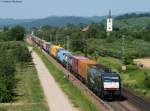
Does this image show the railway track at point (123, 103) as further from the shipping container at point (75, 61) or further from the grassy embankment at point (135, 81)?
the shipping container at point (75, 61)

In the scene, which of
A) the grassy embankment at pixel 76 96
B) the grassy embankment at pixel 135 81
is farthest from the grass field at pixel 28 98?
the grassy embankment at pixel 135 81

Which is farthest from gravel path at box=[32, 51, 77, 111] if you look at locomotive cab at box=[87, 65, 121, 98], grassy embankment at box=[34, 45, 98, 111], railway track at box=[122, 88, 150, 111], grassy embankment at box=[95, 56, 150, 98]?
grassy embankment at box=[95, 56, 150, 98]

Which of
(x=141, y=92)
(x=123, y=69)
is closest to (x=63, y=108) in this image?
(x=141, y=92)

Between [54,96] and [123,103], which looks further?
[54,96]

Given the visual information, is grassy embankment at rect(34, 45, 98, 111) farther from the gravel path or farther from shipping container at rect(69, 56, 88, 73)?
shipping container at rect(69, 56, 88, 73)

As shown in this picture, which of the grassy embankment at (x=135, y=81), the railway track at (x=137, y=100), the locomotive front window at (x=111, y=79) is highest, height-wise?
the locomotive front window at (x=111, y=79)

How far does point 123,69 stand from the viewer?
275ft

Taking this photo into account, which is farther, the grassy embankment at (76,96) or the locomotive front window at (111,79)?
the locomotive front window at (111,79)

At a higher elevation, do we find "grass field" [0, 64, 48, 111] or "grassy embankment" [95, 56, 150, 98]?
"grass field" [0, 64, 48, 111]

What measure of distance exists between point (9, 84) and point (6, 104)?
6344 millimetres

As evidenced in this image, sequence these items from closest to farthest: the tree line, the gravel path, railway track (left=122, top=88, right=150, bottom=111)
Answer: the gravel path
railway track (left=122, top=88, right=150, bottom=111)
the tree line

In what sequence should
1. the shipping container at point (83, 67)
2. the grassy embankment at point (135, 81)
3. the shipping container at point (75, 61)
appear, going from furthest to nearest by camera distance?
1. the shipping container at point (75, 61)
2. the shipping container at point (83, 67)
3. the grassy embankment at point (135, 81)

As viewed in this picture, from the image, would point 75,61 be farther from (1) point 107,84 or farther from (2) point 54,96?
(1) point 107,84

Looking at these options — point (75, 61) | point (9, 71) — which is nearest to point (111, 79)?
point (9, 71)
